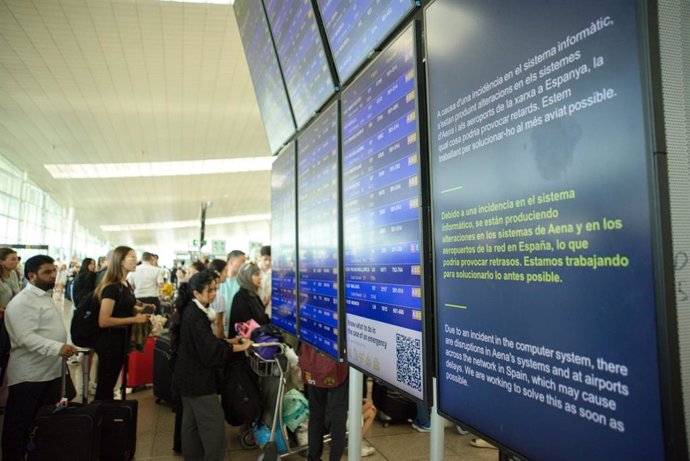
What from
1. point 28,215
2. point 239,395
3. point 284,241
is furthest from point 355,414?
point 28,215

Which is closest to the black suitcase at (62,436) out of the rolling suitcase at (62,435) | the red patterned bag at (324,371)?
the rolling suitcase at (62,435)

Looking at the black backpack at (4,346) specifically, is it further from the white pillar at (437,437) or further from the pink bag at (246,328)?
the white pillar at (437,437)

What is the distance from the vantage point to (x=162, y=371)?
5.37 metres

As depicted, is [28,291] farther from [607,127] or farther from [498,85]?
[607,127]

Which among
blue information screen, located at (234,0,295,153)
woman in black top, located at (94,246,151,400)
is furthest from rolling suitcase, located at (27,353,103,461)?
blue information screen, located at (234,0,295,153)

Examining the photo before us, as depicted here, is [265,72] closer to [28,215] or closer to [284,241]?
[284,241]

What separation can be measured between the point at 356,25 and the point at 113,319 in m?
3.71

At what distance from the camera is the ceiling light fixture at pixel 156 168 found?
17953 millimetres

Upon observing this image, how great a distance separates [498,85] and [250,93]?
10746 millimetres

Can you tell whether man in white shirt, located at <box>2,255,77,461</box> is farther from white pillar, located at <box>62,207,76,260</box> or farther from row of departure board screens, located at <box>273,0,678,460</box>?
white pillar, located at <box>62,207,76,260</box>

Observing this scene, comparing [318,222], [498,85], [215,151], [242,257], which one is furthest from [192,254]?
[498,85]

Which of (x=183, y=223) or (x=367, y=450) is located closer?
(x=367, y=450)

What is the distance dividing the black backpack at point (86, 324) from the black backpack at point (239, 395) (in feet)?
4.85

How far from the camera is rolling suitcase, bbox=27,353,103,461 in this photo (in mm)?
3268
